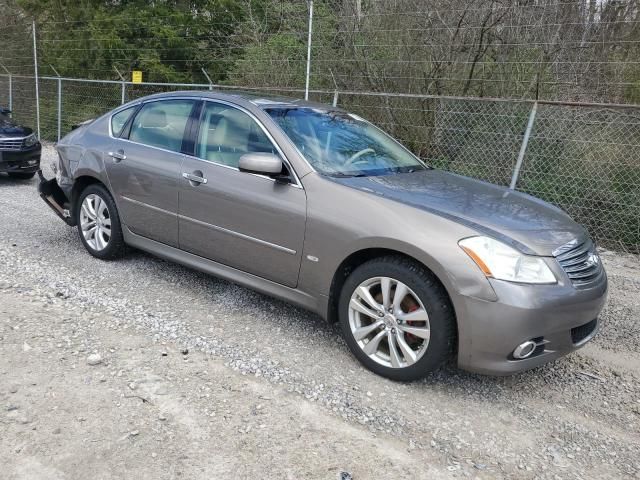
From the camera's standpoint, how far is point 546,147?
6.77m

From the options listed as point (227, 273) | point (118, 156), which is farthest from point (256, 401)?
point (118, 156)

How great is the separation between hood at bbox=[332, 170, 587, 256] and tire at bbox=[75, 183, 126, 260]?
7.68 ft

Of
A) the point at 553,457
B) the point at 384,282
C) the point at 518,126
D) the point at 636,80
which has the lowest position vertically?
the point at 553,457

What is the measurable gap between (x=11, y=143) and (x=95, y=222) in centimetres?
422

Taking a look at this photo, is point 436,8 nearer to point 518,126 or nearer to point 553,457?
point 518,126

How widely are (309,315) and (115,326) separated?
1.39m

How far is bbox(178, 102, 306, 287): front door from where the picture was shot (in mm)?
3543

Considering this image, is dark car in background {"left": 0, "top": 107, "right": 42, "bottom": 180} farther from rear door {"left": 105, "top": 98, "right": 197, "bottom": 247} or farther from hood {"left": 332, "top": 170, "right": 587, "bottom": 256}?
hood {"left": 332, "top": 170, "right": 587, "bottom": 256}

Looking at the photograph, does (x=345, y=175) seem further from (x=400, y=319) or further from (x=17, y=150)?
(x=17, y=150)

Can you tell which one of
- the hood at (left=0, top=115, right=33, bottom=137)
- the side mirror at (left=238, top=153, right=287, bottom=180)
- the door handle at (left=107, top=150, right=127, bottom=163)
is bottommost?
the hood at (left=0, top=115, right=33, bottom=137)

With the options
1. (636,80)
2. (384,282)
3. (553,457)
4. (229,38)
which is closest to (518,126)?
(636,80)

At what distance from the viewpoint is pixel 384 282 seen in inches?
123

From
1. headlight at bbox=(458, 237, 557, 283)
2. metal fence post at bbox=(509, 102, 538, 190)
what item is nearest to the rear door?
headlight at bbox=(458, 237, 557, 283)

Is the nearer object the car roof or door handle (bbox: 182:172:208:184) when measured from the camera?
door handle (bbox: 182:172:208:184)
